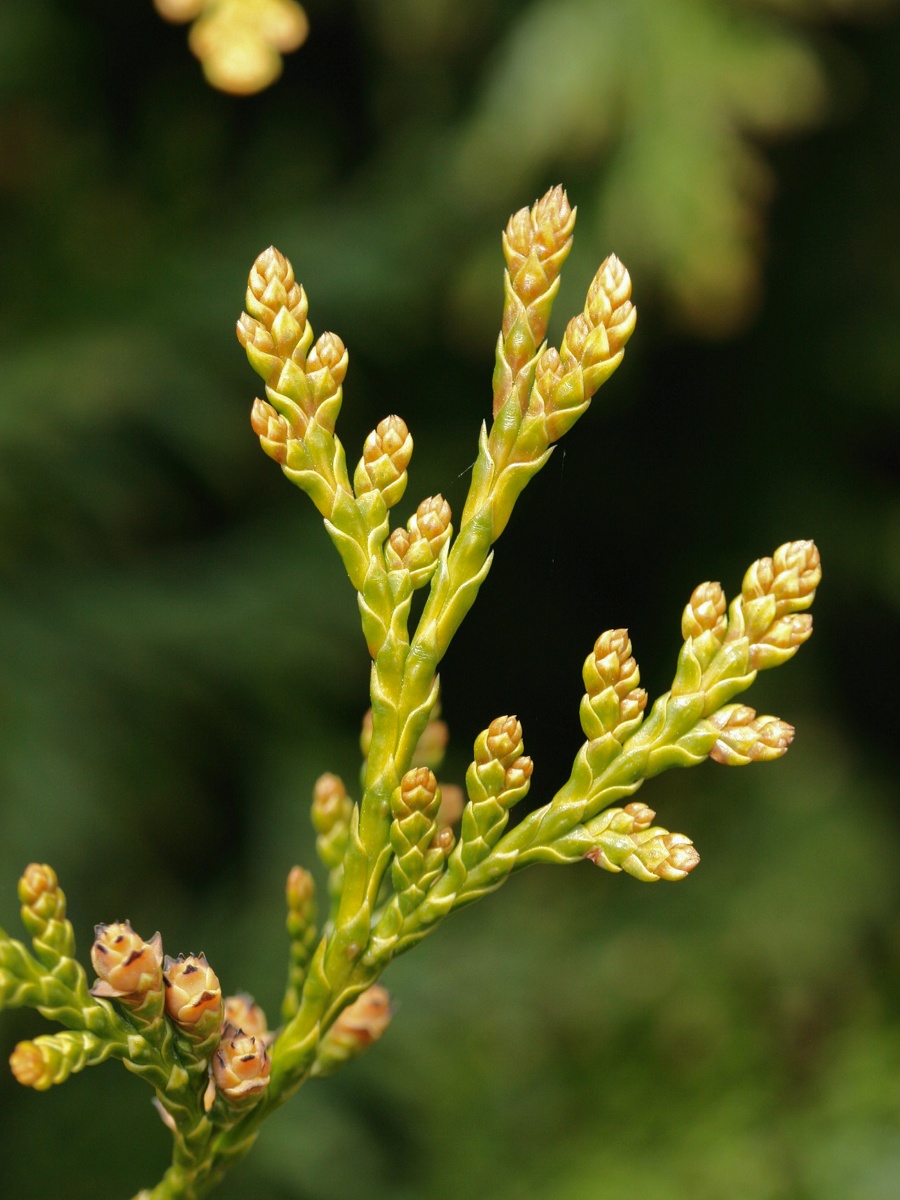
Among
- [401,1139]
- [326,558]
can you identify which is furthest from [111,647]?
[401,1139]

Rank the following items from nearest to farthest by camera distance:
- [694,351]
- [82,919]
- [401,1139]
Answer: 1. [82,919]
2. [401,1139]
3. [694,351]

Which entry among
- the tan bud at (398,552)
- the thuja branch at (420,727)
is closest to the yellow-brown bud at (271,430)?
the thuja branch at (420,727)

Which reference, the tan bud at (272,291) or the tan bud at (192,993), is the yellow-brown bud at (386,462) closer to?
the tan bud at (272,291)

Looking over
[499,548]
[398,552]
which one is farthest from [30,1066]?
[499,548]

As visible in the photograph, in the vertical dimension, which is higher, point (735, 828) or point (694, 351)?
point (694, 351)

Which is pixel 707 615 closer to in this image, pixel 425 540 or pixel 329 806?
pixel 425 540

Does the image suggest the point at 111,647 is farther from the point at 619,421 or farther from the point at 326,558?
the point at 619,421
